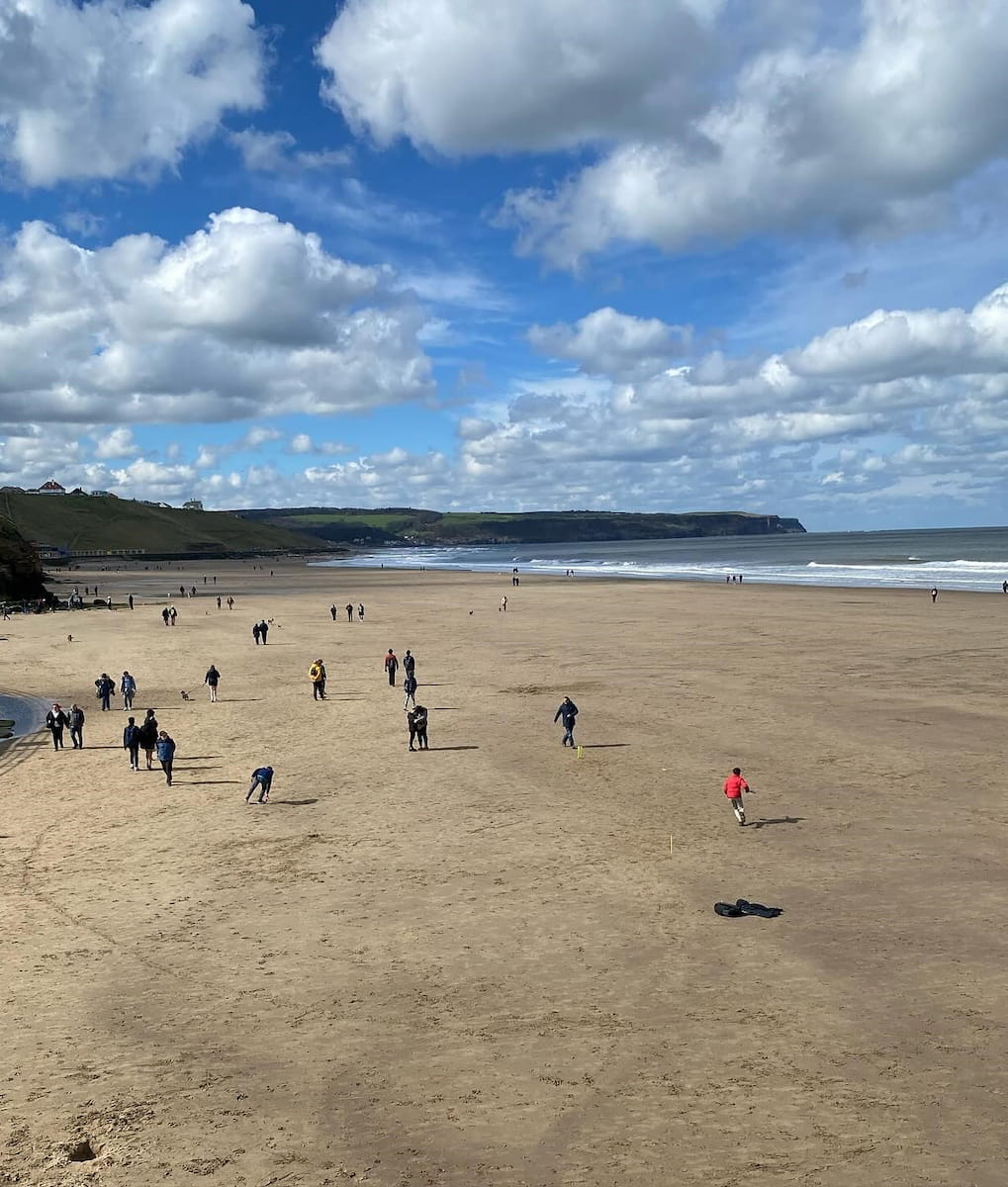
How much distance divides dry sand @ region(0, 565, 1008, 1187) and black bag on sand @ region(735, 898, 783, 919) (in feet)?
0.54

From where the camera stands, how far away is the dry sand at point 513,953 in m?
8.27

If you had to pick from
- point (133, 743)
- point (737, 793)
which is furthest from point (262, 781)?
point (737, 793)

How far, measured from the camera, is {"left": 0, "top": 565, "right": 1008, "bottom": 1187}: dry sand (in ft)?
27.1

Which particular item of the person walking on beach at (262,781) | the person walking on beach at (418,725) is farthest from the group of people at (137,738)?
the person walking on beach at (418,725)

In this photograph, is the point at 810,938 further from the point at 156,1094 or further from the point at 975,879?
the point at 156,1094

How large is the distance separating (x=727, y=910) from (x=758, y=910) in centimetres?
46

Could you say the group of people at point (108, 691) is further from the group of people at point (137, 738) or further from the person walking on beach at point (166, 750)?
the person walking on beach at point (166, 750)

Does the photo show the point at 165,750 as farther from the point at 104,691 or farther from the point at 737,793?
the point at 737,793

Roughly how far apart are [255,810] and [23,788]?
6.64 metres

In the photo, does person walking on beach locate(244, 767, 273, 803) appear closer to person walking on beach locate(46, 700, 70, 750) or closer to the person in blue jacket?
the person in blue jacket

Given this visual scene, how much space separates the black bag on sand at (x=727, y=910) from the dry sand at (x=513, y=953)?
0.47 ft

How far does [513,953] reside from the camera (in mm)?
11992

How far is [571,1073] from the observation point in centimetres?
923

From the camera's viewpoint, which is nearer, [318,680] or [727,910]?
[727,910]
